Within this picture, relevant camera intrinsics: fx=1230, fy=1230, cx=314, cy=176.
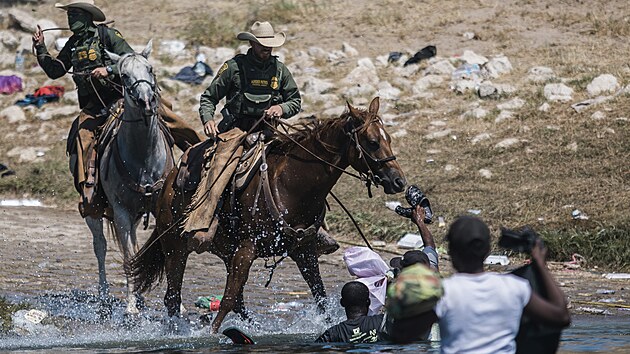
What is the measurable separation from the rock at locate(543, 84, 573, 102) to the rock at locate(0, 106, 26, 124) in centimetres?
844

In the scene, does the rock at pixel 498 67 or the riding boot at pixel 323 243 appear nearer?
the riding boot at pixel 323 243

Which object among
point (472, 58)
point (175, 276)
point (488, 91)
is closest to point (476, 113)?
point (488, 91)

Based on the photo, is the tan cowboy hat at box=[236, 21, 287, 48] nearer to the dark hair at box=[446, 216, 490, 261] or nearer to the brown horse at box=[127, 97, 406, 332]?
the brown horse at box=[127, 97, 406, 332]

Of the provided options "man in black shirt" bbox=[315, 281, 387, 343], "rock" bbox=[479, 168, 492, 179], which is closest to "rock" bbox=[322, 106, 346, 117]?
"rock" bbox=[479, 168, 492, 179]

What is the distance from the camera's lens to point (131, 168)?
11141mm

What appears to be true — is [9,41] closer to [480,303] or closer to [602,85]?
[602,85]

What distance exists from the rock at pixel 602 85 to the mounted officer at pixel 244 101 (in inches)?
312

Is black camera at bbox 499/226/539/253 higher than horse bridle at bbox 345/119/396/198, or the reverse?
black camera at bbox 499/226/539/253

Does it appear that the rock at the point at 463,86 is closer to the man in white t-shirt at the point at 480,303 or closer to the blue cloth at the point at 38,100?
the blue cloth at the point at 38,100

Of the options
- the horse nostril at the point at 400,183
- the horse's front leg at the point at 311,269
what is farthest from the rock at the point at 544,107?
the horse nostril at the point at 400,183

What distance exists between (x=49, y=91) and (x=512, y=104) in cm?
795

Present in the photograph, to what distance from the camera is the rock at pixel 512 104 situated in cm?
1711

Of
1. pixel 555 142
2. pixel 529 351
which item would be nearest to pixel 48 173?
pixel 555 142

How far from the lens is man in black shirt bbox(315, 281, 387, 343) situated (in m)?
8.16
